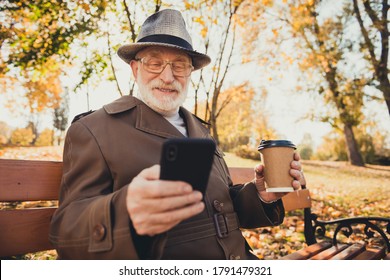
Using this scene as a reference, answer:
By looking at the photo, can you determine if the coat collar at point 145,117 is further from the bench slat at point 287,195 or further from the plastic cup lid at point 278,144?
the bench slat at point 287,195

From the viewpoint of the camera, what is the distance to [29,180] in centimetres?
181

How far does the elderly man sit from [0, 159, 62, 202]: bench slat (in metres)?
0.22

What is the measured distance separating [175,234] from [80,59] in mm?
4709

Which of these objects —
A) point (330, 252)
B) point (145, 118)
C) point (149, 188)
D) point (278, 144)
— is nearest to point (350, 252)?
point (330, 252)

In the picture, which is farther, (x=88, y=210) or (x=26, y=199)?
(x=26, y=199)

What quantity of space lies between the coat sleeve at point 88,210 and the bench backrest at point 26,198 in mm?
221

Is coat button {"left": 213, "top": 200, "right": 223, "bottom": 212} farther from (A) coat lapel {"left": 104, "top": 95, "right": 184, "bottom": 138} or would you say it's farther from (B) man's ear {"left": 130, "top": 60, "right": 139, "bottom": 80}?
(B) man's ear {"left": 130, "top": 60, "right": 139, "bottom": 80}

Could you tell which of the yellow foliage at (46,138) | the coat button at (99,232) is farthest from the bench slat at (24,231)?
the yellow foliage at (46,138)

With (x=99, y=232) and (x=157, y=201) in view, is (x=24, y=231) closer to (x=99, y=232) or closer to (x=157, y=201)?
(x=99, y=232)

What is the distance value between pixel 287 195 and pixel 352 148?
504 inches

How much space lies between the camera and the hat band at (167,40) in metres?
2.10

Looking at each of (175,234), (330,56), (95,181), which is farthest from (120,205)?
(330,56)

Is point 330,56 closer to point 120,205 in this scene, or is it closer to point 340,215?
point 340,215
